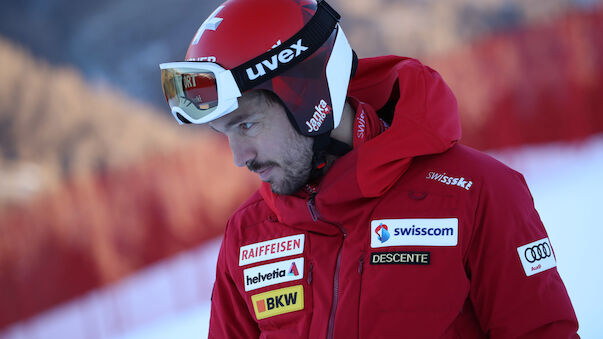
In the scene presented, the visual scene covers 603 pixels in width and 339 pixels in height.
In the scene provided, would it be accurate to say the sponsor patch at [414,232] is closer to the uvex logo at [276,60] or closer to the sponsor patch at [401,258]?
the sponsor patch at [401,258]

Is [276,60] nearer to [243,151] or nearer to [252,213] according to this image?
[243,151]

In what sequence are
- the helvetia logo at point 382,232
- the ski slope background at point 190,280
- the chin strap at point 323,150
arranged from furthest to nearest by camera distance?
the ski slope background at point 190,280 → the chin strap at point 323,150 → the helvetia logo at point 382,232

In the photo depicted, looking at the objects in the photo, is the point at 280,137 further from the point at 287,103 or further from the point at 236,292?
the point at 236,292

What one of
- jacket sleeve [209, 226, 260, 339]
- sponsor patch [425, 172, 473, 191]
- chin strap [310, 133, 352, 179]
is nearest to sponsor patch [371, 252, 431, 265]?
sponsor patch [425, 172, 473, 191]

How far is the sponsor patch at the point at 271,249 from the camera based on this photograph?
1308mm

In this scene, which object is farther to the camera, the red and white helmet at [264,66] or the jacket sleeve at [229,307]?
the jacket sleeve at [229,307]

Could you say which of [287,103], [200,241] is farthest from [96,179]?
[287,103]

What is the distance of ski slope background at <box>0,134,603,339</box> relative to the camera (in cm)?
250

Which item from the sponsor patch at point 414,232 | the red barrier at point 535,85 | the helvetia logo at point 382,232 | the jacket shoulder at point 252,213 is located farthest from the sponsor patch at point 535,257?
the red barrier at point 535,85

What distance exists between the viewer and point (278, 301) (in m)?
1.29

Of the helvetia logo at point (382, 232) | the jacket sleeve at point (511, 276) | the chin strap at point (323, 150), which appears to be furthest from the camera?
the chin strap at point (323, 150)

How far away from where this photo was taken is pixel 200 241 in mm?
2869

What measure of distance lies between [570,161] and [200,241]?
69.7 inches

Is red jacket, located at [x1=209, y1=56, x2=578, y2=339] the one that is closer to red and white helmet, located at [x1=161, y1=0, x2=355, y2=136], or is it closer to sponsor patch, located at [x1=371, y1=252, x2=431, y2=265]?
sponsor patch, located at [x1=371, y1=252, x2=431, y2=265]
